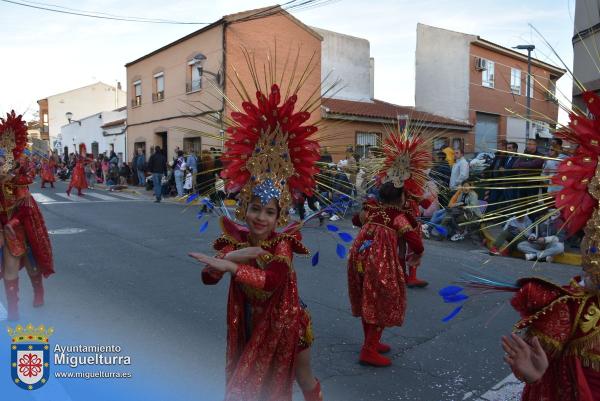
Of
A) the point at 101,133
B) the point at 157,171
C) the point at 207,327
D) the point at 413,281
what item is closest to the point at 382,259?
the point at 207,327

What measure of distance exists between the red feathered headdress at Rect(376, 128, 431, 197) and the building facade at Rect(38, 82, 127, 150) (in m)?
51.6

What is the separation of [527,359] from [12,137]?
5182mm

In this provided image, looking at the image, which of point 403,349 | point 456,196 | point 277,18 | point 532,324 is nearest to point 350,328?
point 403,349

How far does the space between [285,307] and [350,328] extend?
238cm

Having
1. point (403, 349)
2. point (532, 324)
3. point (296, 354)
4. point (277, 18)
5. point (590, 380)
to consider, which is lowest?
point (403, 349)

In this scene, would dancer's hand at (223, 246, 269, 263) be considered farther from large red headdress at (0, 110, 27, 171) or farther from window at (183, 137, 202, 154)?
large red headdress at (0, 110, 27, 171)

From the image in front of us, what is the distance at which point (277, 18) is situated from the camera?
21.2 metres

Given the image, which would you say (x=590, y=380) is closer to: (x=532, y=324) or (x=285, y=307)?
(x=532, y=324)

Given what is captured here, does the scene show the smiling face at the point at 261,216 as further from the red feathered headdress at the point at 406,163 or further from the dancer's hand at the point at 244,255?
the red feathered headdress at the point at 406,163

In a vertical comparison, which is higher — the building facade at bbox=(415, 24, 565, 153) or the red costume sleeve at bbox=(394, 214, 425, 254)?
the building facade at bbox=(415, 24, 565, 153)

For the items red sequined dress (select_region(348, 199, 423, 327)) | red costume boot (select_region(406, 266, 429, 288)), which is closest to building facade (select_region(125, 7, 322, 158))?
red costume boot (select_region(406, 266, 429, 288))

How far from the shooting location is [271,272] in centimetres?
244

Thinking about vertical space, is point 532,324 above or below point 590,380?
above

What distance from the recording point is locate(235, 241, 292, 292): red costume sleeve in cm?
233
